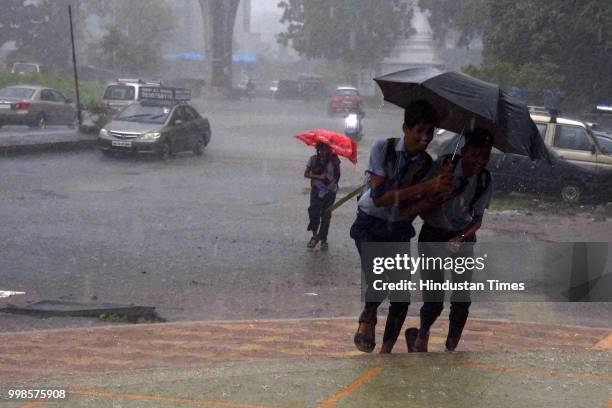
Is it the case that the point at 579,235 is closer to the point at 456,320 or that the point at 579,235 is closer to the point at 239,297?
the point at 239,297

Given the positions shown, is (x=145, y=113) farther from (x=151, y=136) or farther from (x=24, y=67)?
(x=24, y=67)

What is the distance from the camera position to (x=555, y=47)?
106ft

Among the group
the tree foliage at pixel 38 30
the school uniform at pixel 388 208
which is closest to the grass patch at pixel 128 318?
A: the school uniform at pixel 388 208

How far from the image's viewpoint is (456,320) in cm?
604

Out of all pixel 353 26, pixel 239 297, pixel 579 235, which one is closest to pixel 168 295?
pixel 239 297

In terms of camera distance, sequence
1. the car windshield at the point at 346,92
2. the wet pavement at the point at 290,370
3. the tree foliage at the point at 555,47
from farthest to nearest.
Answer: the car windshield at the point at 346,92 < the tree foliage at the point at 555,47 < the wet pavement at the point at 290,370

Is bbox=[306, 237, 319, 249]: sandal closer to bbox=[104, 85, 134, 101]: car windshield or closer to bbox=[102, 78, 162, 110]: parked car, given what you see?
bbox=[102, 78, 162, 110]: parked car

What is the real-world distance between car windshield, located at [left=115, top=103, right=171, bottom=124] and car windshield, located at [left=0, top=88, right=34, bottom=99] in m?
7.90

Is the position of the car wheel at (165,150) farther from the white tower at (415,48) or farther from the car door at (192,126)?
the white tower at (415,48)

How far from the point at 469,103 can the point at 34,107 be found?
27.6 m

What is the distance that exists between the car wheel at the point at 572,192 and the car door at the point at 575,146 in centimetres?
41

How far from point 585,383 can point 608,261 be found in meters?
6.92

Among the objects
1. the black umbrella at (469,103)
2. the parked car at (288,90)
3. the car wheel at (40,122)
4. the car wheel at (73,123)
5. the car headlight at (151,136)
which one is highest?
the black umbrella at (469,103)

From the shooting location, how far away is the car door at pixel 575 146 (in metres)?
17.5
